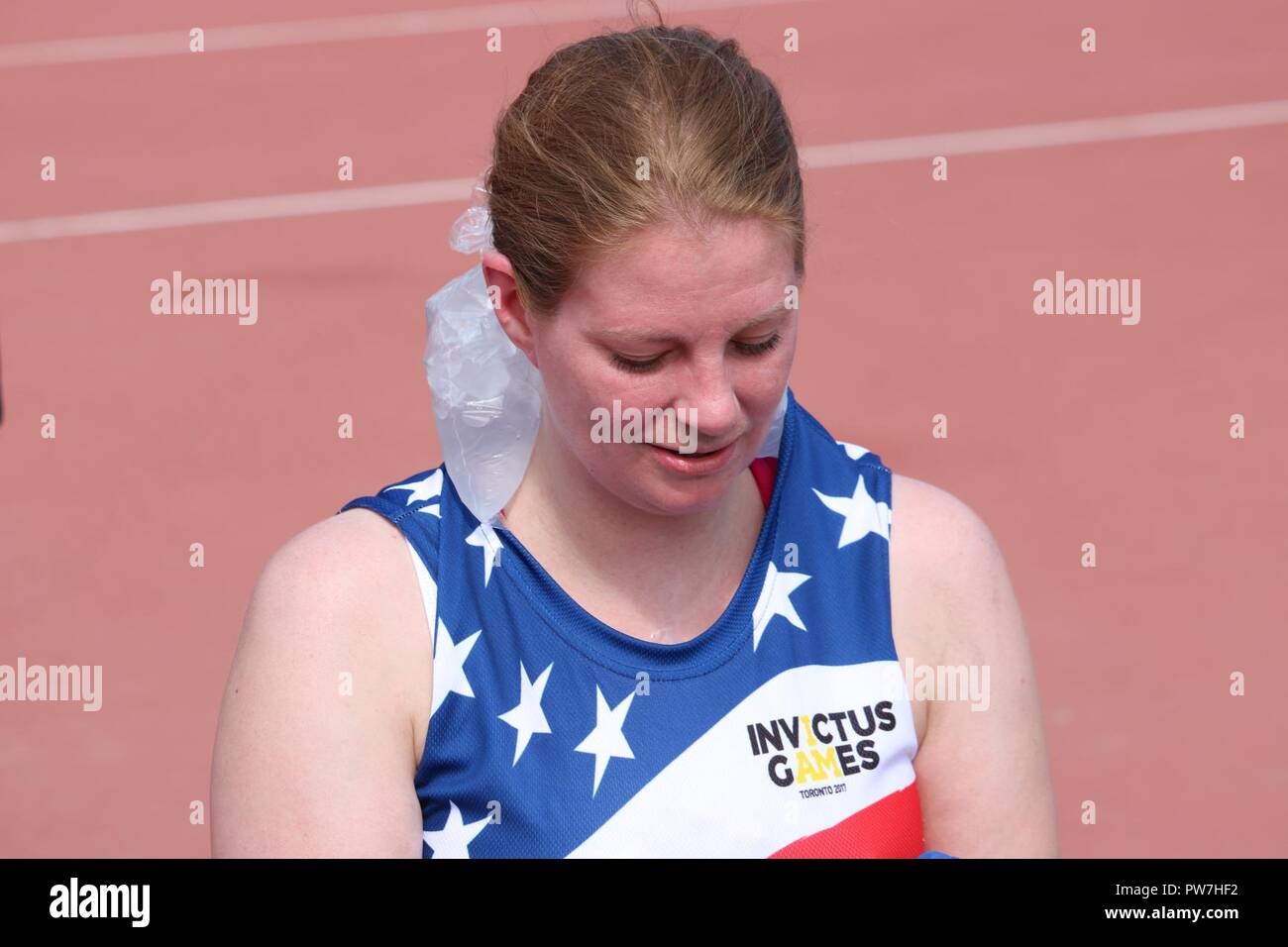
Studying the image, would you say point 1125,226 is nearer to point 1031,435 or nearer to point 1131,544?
point 1031,435

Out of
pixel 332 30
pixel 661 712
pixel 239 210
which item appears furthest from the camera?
pixel 332 30

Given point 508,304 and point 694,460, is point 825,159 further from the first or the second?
point 694,460

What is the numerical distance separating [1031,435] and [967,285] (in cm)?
136

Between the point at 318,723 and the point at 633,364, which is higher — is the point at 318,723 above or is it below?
below

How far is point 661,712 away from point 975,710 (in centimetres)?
50

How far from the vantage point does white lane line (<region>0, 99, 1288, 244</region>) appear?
10.0 metres

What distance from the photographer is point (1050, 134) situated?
10.4m

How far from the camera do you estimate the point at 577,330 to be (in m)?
2.50

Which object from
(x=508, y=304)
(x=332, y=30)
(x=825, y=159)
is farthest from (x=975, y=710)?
(x=332, y=30)

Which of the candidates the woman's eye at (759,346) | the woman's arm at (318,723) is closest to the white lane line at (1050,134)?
the woman's eye at (759,346)

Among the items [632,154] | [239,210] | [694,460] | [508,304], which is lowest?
[694,460]

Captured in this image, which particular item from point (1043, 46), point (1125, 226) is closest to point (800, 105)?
point (1043, 46)

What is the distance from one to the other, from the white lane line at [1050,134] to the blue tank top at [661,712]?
7.81 metres
